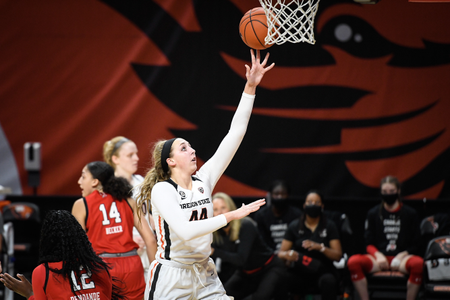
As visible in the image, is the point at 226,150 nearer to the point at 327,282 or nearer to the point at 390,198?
the point at 327,282

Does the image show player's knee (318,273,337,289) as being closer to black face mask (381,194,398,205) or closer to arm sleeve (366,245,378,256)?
arm sleeve (366,245,378,256)

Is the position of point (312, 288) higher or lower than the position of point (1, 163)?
lower

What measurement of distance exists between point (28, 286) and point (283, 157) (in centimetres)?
528

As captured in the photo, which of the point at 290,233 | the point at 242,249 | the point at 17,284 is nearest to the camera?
the point at 17,284

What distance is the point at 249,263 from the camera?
6000mm

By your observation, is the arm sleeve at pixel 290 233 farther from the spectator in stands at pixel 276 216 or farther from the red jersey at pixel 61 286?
the red jersey at pixel 61 286

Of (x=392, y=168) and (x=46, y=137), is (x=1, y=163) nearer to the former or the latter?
(x=46, y=137)

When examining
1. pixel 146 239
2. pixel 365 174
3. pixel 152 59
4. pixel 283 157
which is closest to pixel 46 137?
pixel 152 59

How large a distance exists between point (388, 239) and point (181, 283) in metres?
4.04

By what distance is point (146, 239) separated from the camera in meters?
4.52

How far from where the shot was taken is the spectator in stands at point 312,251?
20.2 ft

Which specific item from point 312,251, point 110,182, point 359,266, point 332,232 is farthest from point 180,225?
point 359,266

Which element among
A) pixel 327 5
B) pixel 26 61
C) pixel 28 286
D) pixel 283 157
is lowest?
pixel 28 286

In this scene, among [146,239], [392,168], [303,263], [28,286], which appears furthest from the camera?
[392,168]
